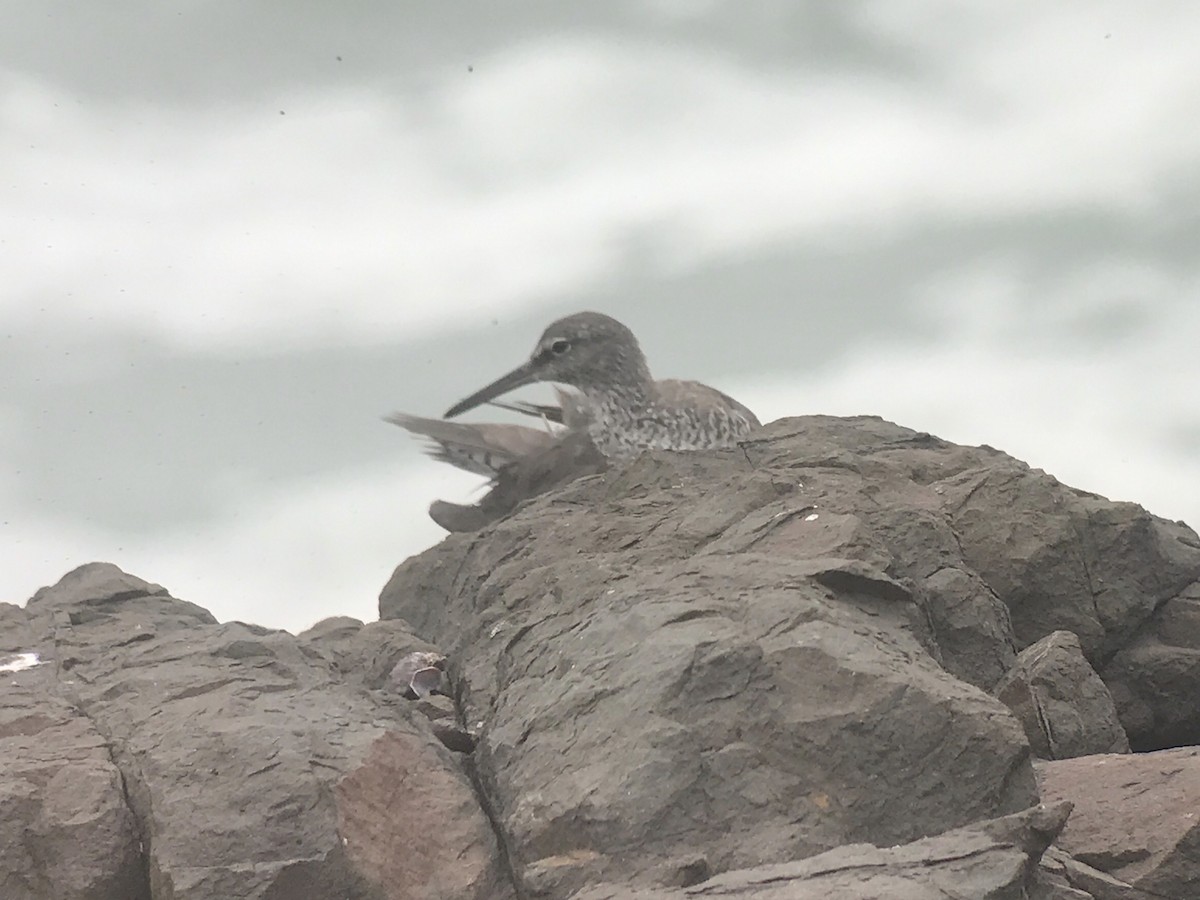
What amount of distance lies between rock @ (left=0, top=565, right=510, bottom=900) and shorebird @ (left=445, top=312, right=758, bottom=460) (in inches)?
133

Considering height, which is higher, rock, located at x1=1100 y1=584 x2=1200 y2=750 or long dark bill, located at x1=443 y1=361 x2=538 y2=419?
long dark bill, located at x1=443 y1=361 x2=538 y2=419

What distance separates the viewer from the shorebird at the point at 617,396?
26.9 ft

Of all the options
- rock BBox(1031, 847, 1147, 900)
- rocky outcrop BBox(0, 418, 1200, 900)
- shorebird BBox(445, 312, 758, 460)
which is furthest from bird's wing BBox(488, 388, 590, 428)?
rock BBox(1031, 847, 1147, 900)

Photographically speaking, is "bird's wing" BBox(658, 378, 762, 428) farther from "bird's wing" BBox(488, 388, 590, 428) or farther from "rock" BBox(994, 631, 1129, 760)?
"rock" BBox(994, 631, 1129, 760)

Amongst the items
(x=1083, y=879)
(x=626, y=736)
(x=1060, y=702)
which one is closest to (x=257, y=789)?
A: (x=626, y=736)

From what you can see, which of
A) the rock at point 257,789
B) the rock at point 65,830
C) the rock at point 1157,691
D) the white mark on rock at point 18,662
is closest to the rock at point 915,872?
the rock at point 257,789

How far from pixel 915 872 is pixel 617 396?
Answer: 17.3ft

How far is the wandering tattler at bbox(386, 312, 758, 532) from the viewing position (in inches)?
320

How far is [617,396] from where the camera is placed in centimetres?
839

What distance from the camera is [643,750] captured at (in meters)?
4.09

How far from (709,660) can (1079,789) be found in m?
1.36

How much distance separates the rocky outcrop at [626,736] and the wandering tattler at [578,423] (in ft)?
5.78

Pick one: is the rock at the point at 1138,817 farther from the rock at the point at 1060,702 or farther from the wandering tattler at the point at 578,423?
the wandering tattler at the point at 578,423

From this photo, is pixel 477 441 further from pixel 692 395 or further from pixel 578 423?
pixel 692 395
